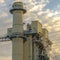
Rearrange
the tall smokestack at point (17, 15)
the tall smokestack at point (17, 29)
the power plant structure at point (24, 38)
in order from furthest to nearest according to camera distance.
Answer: the tall smokestack at point (17, 15) → the power plant structure at point (24, 38) → the tall smokestack at point (17, 29)

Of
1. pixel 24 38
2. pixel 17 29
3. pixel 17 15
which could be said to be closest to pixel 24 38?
pixel 24 38

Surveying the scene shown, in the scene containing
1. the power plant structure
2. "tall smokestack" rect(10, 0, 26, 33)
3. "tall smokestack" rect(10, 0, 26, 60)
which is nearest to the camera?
"tall smokestack" rect(10, 0, 26, 60)

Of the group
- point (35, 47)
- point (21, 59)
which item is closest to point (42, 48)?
point (35, 47)

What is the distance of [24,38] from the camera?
198ft

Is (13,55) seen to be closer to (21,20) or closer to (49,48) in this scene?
(21,20)

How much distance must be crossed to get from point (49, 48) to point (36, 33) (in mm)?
9915

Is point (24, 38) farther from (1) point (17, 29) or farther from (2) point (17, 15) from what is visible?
(2) point (17, 15)

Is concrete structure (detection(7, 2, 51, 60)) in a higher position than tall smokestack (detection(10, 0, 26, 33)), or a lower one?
lower

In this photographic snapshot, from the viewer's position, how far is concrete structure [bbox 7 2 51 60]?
58.9m

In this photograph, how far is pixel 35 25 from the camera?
6106 cm

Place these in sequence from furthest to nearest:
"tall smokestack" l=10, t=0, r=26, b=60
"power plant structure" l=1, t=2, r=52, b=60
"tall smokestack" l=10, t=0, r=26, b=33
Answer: "tall smokestack" l=10, t=0, r=26, b=33 < "power plant structure" l=1, t=2, r=52, b=60 < "tall smokestack" l=10, t=0, r=26, b=60

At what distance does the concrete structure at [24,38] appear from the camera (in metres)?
58.9

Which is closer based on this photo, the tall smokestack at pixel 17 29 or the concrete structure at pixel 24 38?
the tall smokestack at pixel 17 29

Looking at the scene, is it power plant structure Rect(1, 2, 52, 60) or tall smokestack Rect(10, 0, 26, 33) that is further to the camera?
tall smokestack Rect(10, 0, 26, 33)
